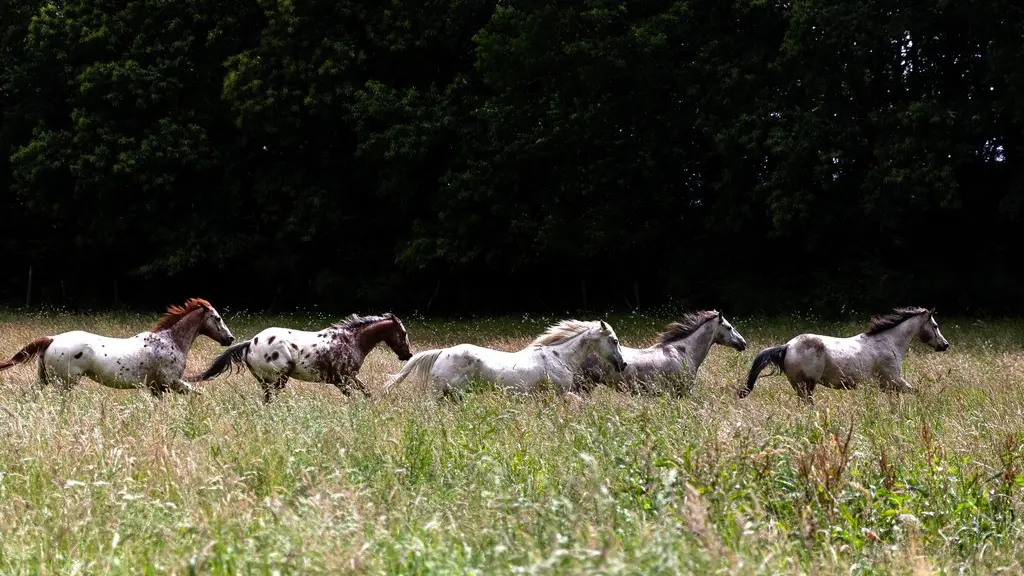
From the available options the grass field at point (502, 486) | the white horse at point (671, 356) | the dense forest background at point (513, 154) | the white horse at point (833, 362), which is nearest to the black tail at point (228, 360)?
the grass field at point (502, 486)

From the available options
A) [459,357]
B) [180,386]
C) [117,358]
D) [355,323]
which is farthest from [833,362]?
[117,358]

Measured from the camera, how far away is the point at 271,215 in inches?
1212

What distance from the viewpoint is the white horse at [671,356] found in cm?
1051

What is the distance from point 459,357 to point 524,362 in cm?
65

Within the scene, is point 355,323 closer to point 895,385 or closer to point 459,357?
point 459,357

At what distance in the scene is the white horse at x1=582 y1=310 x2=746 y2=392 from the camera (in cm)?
1051

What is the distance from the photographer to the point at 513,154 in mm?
27531

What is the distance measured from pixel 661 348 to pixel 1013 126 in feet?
51.5

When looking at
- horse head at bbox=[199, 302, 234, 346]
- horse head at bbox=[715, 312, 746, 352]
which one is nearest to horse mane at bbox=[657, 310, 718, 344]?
horse head at bbox=[715, 312, 746, 352]

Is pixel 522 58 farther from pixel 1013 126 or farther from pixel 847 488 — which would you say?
pixel 847 488

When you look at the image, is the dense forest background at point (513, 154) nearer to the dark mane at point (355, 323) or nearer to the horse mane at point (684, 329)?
the horse mane at point (684, 329)

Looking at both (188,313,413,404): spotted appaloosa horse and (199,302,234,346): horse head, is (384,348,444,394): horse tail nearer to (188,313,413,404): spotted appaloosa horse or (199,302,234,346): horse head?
(188,313,413,404): spotted appaloosa horse

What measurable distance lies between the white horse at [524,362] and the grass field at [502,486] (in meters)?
0.71

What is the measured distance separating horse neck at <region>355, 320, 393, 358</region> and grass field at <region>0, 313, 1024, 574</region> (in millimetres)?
1919
